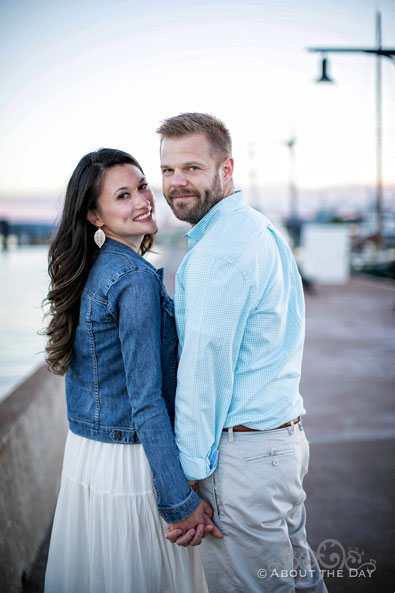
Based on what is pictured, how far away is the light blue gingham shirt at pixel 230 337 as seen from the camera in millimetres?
1616

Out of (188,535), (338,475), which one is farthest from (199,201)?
(338,475)

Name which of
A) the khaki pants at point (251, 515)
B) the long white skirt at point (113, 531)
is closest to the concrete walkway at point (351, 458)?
the long white skirt at point (113, 531)

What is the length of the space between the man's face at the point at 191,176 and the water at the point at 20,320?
2.93 feet

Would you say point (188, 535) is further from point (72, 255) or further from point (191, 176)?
point (191, 176)

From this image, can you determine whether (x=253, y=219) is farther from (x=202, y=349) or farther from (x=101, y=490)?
(x=101, y=490)

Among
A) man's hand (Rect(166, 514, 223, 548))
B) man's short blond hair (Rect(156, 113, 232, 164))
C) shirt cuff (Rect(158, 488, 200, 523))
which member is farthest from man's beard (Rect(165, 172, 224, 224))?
man's hand (Rect(166, 514, 223, 548))

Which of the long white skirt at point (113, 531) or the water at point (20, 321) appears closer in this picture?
the long white skirt at point (113, 531)

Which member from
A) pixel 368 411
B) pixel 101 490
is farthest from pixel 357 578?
pixel 368 411

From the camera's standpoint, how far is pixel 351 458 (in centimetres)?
392

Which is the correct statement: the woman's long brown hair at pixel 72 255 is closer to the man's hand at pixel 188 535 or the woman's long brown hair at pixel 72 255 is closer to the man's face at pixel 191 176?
the man's face at pixel 191 176

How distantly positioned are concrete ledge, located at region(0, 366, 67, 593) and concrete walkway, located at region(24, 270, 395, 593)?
0.21 metres

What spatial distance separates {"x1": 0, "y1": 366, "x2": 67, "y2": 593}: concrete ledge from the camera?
2.31 metres

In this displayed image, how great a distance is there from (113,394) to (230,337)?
0.56m

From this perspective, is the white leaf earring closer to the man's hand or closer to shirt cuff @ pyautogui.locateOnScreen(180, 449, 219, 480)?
shirt cuff @ pyautogui.locateOnScreen(180, 449, 219, 480)
